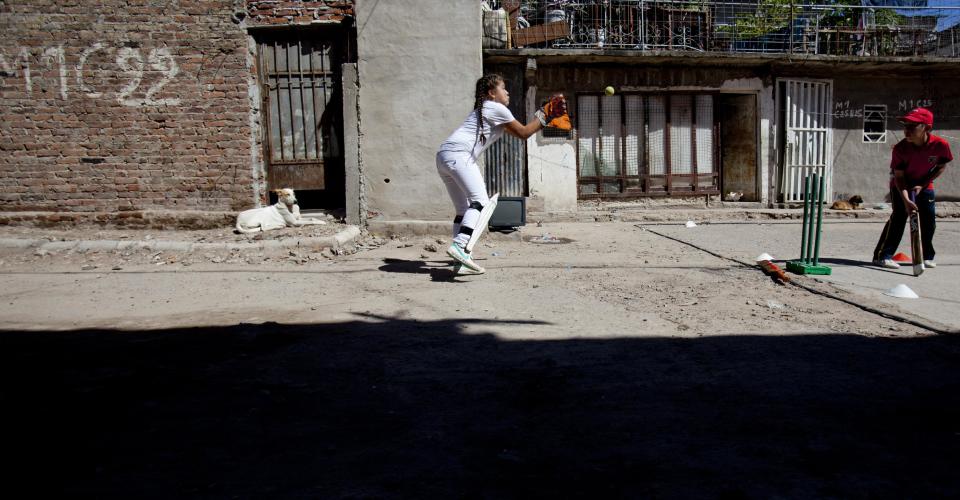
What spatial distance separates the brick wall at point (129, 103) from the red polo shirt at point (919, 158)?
663 centimetres

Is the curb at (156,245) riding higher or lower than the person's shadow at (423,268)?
higher

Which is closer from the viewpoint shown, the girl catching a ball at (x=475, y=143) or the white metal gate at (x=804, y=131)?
the girl catching a ball at (x=475, y=143)

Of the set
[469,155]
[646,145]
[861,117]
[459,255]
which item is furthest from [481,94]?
[861,117]

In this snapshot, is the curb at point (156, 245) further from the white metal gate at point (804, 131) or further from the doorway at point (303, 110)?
the white metal gate at point (804, 131)

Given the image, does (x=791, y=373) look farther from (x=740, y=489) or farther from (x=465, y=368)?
(x=465, y=368)

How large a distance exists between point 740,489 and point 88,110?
9.21 m

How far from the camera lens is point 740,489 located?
1796mm

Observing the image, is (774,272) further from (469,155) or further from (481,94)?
(481,94)

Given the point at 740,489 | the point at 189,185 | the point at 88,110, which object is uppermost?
the point at 88,110

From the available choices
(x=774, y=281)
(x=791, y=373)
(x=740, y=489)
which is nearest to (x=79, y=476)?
(x=740, y=489)

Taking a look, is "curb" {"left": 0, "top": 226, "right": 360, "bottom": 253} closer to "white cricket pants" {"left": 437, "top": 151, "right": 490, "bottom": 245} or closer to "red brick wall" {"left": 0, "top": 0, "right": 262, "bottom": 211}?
"red brick wall" {"left": 0, "top": 0, "right": 262, "bottom": 211}

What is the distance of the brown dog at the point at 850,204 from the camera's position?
1350 cm

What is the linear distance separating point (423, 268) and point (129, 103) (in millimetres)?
5193

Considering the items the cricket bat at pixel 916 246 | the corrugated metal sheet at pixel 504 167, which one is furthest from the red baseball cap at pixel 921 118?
the corrugated metal sheet at pixel 504 167
